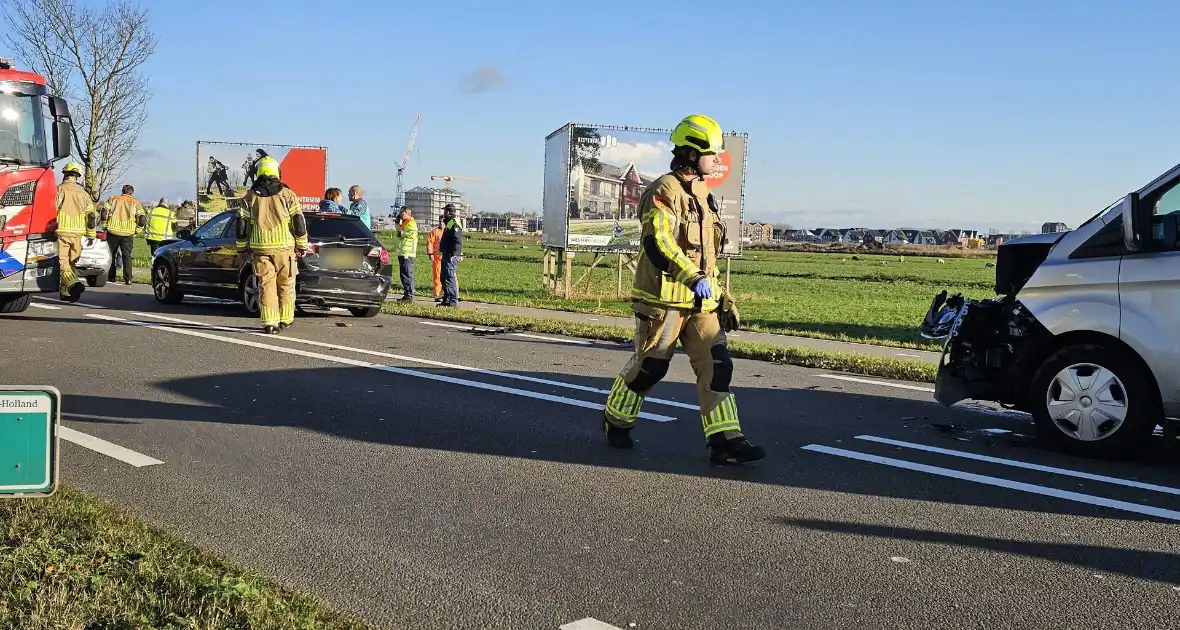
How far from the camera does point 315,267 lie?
1469 centimetres

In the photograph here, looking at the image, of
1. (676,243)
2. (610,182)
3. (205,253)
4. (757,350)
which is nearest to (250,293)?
(205,253)

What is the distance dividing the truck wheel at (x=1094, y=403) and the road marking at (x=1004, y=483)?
2.86ft

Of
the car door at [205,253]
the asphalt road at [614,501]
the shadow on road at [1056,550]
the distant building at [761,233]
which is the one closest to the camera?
the asphalt road at [614,501]

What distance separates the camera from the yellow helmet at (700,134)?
6.25m

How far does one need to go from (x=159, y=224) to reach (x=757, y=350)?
16.5 m

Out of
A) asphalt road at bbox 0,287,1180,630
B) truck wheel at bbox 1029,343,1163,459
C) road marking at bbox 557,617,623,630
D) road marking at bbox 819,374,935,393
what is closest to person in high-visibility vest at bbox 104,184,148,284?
asphalt road at bbox 0,287,1180,630

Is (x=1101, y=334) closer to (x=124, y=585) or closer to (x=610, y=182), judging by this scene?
(x=124, y=585)

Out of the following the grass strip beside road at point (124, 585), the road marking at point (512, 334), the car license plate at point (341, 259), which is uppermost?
the car license plate at point (341, 259)

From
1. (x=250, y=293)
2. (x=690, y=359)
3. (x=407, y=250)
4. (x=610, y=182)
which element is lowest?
(x=250, y=293)

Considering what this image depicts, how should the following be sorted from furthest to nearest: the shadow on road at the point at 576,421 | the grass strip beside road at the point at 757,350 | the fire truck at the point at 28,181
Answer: the fire truck at the point at 28,181, the grass strip beside road at the point at 757,350, the shadow on road at the point at 576,421

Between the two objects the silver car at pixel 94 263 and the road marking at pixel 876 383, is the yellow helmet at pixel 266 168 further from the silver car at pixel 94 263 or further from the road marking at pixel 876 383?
the silver car at pixel 94 263

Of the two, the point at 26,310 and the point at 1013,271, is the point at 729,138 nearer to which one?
the point at 26,310

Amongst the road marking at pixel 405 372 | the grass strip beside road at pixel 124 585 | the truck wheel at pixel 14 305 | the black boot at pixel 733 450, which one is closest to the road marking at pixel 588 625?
the grass strip beside road at pixel 124 585

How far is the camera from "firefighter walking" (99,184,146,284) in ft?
71.5
